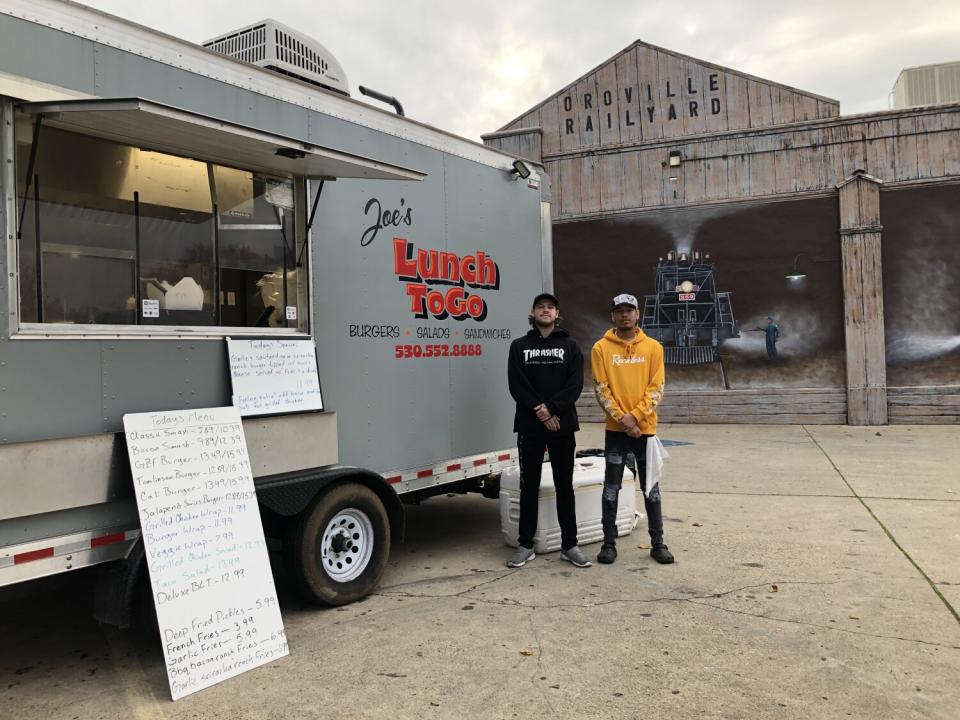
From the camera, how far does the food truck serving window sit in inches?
127

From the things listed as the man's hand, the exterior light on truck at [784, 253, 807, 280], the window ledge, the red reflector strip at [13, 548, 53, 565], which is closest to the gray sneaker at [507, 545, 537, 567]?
the man's hand

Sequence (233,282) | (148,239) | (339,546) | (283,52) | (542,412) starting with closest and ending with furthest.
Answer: (148,239) < (233,282) < (339,546) < (283,52) < (542,412)

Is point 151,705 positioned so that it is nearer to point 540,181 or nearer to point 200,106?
point 200,106

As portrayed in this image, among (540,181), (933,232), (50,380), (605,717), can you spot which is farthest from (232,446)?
(933,232)

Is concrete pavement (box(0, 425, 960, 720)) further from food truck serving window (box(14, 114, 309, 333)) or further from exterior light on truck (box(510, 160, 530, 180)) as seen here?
exterior light on truck (box(510, 160, 530, 180))

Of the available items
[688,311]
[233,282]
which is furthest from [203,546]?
[688,311]

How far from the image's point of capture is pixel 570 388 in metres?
5.00

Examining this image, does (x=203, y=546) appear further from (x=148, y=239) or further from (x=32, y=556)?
(x=148, y=239)

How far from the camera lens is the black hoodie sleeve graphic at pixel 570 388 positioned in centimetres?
493

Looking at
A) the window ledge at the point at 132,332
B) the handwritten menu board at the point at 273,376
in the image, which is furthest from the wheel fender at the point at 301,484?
the window ledge at the point at 132,332

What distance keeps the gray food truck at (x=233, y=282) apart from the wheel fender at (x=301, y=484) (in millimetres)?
12

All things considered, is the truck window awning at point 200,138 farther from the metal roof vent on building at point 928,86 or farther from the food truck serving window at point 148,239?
the metal roof vent on building at point 928,86

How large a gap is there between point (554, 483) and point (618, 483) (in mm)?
477

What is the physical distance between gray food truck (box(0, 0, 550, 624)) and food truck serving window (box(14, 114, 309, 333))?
0.03 feet
